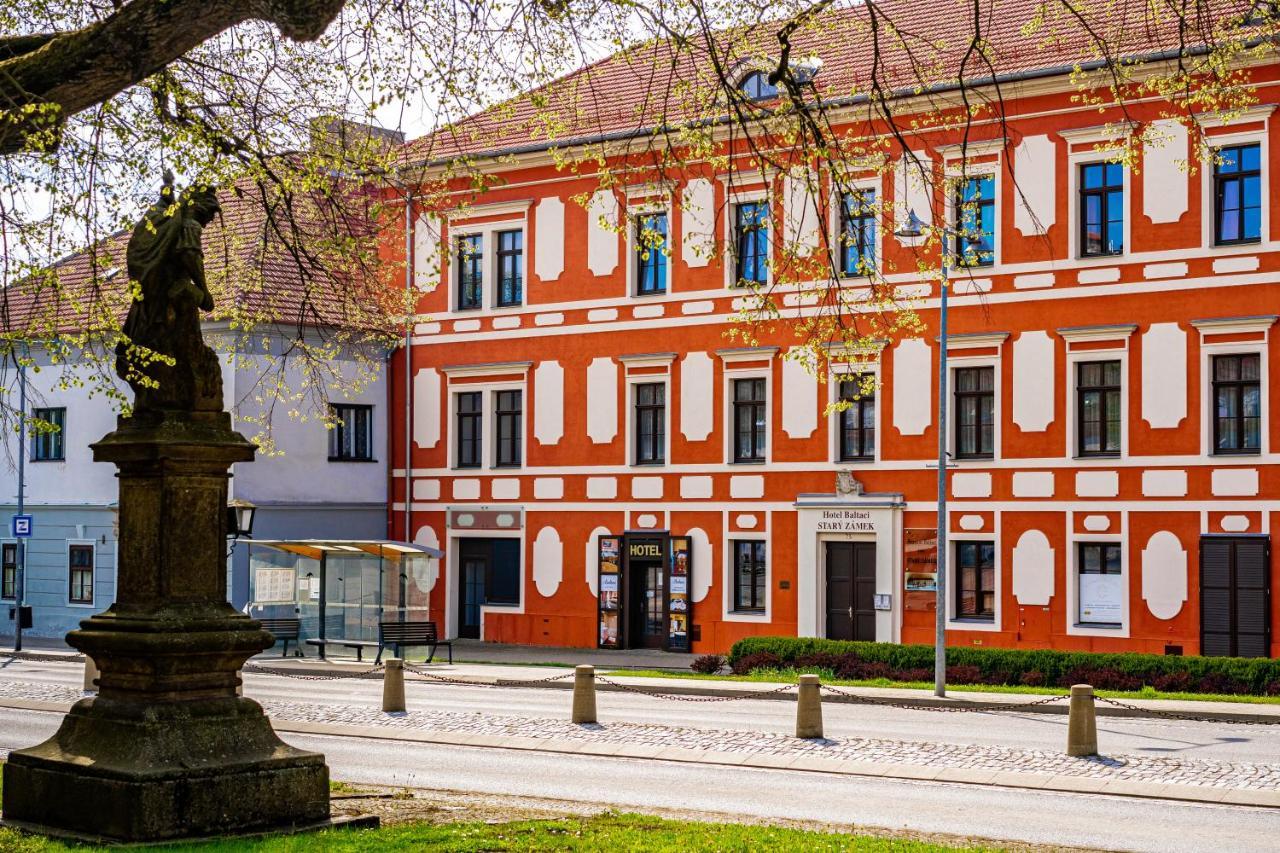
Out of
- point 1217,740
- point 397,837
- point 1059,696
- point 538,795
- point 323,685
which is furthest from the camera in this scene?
point 323,685

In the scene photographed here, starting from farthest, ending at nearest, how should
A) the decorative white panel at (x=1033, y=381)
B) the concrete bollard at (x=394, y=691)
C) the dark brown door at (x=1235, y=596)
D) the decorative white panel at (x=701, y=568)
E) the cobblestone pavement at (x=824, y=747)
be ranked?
the decorative white panel at (x=701, y=568)
the decorative white panel at (x=1033, y=381)
the dark brown door at (x=1235, y=596)
the concrete bollard at (x=394, y=691)
the cobblestone pavement at (x=824, y=747)

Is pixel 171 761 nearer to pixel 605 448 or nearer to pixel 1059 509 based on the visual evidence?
pixel 1059 509

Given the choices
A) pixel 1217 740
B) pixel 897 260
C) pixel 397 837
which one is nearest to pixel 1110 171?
pixel 897 260

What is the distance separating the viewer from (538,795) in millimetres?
15070

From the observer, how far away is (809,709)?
791 inches

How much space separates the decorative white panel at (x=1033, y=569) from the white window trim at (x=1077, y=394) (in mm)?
1837

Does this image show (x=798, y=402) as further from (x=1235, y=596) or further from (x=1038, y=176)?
(x=1235, y=596)

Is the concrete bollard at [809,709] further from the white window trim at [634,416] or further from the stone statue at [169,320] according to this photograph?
the white window trim at [634,416]

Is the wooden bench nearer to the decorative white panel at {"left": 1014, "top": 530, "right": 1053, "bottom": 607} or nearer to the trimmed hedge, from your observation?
the trimmed hedge

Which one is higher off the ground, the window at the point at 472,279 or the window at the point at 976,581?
the window at the point at 472,279

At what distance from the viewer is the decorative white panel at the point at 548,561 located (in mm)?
40812

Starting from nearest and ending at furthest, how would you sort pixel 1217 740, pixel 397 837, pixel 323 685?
pixel 397 837
pixel 1217 740
pixel 323 685

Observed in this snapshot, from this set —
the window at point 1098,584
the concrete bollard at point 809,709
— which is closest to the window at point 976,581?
the window at point 1098,584

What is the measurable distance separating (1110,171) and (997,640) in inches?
378
